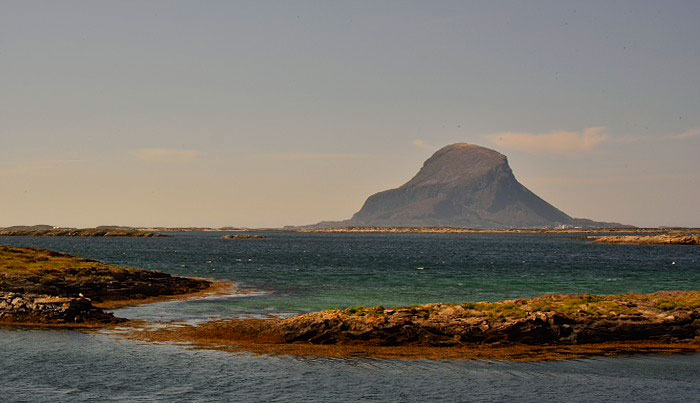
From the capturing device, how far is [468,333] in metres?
36.6

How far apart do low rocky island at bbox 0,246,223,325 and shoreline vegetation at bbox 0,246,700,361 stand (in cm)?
18

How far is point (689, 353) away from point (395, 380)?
16.9 metres

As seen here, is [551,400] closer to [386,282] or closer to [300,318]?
[300,318]

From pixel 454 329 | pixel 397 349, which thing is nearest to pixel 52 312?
pixel 397 349

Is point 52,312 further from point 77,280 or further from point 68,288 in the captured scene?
point 77,280

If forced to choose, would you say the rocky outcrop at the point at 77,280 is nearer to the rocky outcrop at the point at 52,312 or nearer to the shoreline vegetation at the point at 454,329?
the rocky outcrop at the point at 52,312

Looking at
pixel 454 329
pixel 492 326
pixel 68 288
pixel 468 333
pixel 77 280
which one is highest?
pixel 77 280

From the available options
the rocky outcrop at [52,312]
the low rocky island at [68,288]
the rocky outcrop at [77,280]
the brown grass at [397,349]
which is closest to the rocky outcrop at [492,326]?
the brown grass at [397,349]

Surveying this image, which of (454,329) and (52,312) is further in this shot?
(52,312)

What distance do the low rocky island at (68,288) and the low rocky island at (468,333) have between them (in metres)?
7.84

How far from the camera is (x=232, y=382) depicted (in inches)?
1104

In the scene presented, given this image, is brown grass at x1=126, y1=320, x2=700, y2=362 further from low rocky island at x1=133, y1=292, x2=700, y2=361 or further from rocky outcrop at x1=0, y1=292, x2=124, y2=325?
rocky outcrop at x1=0, y1=292, x2=124, y2=325

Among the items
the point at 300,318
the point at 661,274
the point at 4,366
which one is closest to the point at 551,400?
the point at 300,318

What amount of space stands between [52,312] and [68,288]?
12.6 metres
